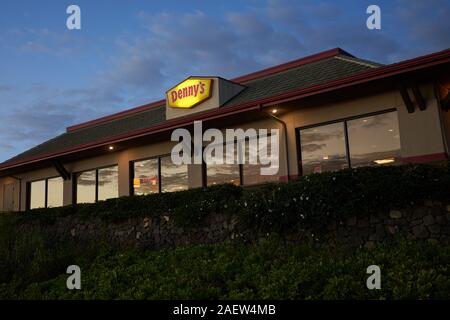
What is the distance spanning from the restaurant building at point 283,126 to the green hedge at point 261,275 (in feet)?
15.8

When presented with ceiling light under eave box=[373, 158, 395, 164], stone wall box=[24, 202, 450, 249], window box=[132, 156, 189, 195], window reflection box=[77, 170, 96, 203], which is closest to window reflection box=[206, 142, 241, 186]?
window box=[132, 156, 189, 195]

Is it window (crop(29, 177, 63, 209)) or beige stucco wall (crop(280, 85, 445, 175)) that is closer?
beige stucco wall (crop(280, 85, 445, 175))

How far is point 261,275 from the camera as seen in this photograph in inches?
331

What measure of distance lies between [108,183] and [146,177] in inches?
90.9

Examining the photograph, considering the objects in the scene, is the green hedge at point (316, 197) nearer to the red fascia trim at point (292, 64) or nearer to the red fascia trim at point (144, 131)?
the red fascia trim at point (144, 131)

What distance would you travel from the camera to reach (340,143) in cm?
1413

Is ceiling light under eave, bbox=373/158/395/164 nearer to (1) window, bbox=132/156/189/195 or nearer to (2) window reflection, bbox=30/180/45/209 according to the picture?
(1) window, bbox=132/156/189/195

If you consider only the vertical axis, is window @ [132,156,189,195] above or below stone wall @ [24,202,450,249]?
above

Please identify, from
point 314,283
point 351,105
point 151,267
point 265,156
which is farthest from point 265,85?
point 314,283

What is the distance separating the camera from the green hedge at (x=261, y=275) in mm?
7188

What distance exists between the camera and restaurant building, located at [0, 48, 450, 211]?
12.4m

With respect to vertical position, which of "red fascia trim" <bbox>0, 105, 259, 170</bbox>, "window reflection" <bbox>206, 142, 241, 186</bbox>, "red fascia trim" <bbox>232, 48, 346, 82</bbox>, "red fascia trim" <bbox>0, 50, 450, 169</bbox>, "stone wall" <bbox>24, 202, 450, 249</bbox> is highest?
"red fascia trim" <bbox>232, 48, 346, 82</bbox>

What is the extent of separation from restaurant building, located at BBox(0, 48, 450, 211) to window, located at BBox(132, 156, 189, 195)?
0.04m

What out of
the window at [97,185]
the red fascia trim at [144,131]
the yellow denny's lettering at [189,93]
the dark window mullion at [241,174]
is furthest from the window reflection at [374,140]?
the window at [97,185]
